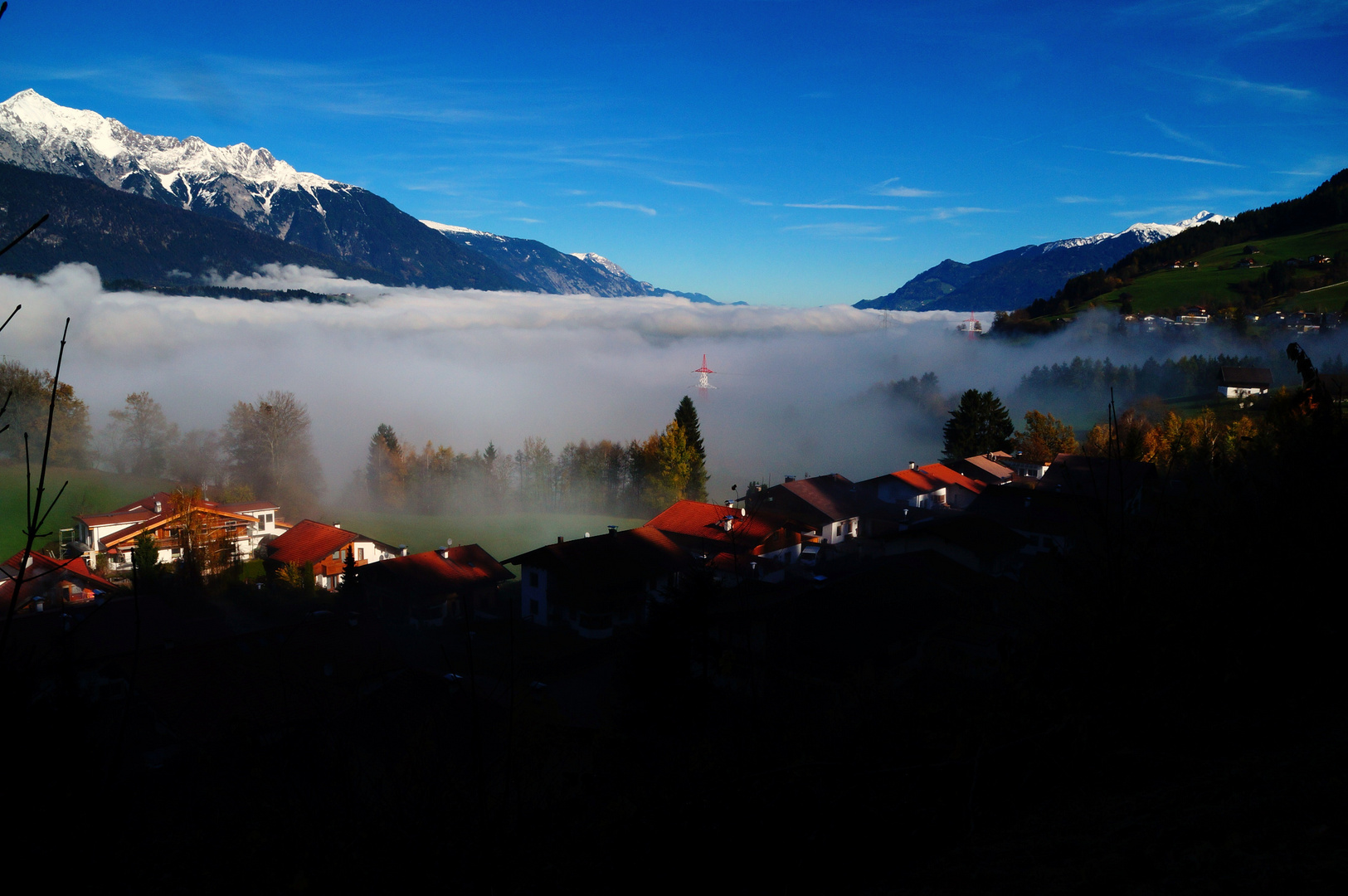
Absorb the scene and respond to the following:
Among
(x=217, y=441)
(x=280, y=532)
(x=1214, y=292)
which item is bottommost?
(x=280, y=532)

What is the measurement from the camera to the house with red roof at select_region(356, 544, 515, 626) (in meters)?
26.1

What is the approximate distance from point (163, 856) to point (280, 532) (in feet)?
126

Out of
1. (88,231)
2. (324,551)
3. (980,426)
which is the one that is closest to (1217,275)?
(980,426)

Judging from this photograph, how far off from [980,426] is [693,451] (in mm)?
19498

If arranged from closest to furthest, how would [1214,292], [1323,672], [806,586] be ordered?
[1323,672], [806,586], [1214,292]

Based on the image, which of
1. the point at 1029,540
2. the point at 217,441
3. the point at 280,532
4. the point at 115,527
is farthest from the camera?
the point at 217,441

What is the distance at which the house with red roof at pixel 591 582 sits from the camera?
78.7 feet

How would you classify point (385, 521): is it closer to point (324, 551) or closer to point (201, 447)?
point (201, 447)

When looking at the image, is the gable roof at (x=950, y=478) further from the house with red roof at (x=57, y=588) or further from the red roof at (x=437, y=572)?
the house with red roof at (x=57, y=588)

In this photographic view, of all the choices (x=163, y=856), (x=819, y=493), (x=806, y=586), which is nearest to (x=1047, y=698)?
(x=163, y=856)

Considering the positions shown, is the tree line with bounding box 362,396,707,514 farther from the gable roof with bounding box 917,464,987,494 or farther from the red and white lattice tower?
the red and white lattice tower

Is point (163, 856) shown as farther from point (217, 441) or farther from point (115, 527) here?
point (217, 441)

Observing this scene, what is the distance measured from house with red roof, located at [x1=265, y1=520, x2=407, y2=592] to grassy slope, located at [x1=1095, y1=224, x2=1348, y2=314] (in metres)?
79.9

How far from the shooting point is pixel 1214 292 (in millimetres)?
78188
